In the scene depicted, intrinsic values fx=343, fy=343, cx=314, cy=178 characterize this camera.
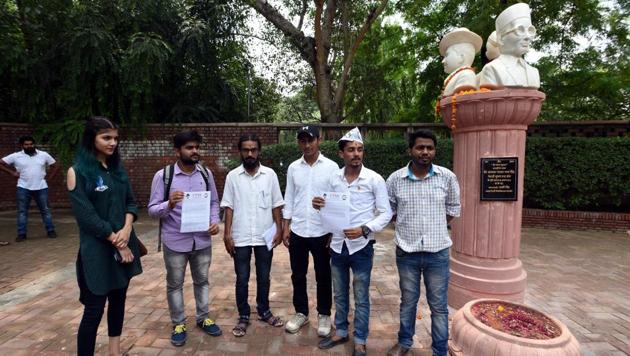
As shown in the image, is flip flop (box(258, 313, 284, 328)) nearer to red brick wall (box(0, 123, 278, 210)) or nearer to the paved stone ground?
the paved stone ground

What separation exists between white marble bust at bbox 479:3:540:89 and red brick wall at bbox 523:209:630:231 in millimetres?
5536

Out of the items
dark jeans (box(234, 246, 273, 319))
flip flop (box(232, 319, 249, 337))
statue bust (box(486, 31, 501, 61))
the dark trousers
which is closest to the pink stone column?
statue bust (box(486, 31, 501, 61))

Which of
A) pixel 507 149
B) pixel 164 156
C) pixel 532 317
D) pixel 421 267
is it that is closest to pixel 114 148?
pixel 421 267

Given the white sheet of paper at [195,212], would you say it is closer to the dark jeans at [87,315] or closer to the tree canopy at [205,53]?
the dark jeans at [87,315]

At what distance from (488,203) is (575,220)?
572 cm

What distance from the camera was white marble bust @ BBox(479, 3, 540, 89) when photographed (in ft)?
10.7

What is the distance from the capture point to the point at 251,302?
3.80 meters

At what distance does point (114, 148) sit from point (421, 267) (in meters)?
2.36

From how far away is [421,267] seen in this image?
8.50 feet

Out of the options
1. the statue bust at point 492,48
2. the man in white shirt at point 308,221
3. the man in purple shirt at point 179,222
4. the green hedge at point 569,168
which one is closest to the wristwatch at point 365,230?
the man in white shirt at point 308,221

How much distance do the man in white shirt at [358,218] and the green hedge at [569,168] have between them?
5614mm

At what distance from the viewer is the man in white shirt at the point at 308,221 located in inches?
114

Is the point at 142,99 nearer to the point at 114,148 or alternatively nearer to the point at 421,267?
the point at 114,148

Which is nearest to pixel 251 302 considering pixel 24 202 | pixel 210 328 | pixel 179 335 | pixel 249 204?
pixel 210 328
